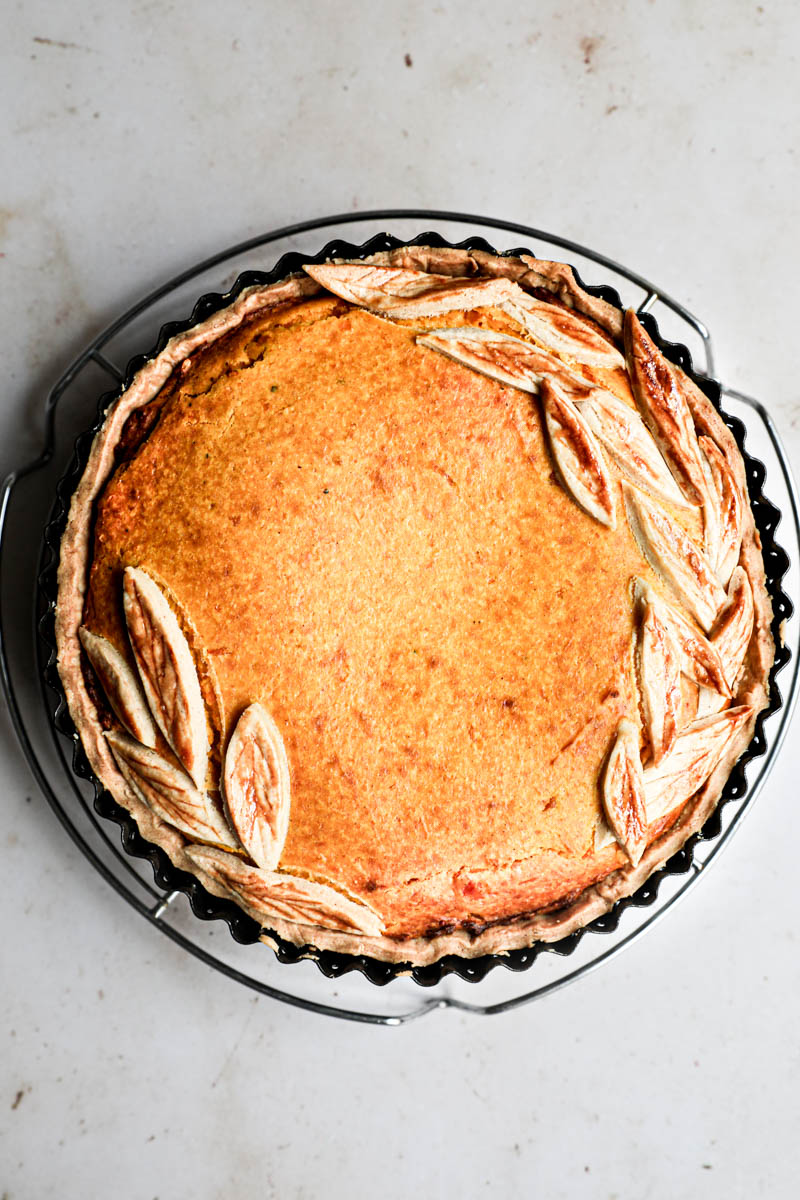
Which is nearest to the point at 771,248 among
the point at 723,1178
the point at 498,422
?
the point at 498,422

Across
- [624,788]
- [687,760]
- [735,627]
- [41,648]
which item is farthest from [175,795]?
[735,627]

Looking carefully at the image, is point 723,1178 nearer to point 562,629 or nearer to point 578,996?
point 578,996

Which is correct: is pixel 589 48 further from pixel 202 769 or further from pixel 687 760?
pixel 202 769

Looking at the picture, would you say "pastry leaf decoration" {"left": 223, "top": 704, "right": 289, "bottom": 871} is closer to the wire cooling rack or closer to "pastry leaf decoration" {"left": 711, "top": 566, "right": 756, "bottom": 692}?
the wire cooling rack

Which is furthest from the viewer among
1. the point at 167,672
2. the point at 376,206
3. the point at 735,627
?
the point at 376,206

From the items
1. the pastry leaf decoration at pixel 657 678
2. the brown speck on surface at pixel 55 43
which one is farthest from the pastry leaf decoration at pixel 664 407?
the brown speck on surface at pixel 55 43

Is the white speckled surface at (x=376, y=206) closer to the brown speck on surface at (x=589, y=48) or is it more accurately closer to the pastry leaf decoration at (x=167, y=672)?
the brown speck on surface at (x=589, y=48)
